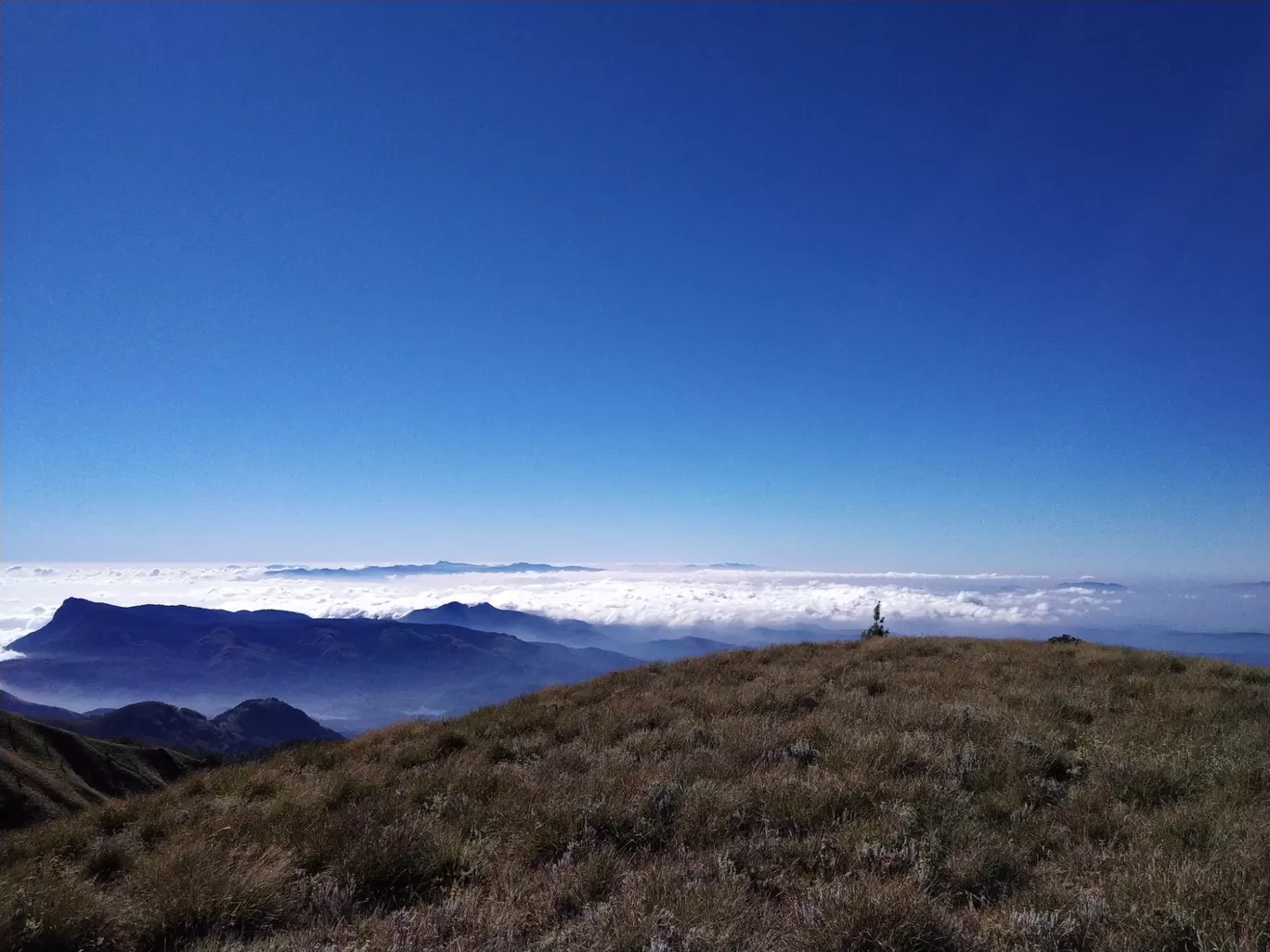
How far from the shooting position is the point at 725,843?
5168mm

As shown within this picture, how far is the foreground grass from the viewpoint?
3.78 meters

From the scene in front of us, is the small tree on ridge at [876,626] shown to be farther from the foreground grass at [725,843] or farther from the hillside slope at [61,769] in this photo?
the hillside slope at [61,769]

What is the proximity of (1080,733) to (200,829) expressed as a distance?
10806mm

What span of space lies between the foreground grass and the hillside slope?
40336mm

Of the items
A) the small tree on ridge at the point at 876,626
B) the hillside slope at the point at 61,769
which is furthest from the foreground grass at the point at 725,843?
the hillside slope at the point at 61,769

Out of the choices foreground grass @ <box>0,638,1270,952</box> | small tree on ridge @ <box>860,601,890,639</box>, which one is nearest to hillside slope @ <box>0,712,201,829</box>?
foreground grass @ <box>0,638,1270,952</box>

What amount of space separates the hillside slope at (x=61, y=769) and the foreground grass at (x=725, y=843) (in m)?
40.3

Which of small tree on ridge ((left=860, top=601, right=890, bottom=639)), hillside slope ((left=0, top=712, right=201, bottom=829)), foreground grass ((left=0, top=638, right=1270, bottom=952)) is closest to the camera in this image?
foreground grass ((left=0, top=638, right=1270, bottom=952))

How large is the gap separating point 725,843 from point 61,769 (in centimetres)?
6506

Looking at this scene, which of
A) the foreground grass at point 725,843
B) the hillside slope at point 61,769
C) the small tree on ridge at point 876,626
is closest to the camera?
the foreground grass at point 725,843

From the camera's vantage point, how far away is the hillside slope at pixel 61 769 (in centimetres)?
3856

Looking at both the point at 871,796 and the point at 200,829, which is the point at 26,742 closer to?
the point at 200,829

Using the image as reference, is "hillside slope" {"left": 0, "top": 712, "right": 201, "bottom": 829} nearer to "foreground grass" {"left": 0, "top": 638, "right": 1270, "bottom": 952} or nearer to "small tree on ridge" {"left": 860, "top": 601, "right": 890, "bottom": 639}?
"foreground grass" {"left": 0, "top": 638, "right": 1270, "bottom": 952}

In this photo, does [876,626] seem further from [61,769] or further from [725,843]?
[61,769]
